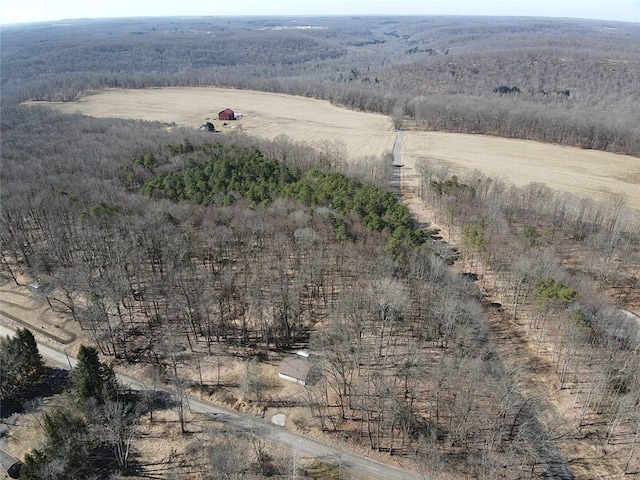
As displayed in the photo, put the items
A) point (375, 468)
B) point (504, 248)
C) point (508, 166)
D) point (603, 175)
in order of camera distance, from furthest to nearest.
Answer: point (508, 166)
point (603, 175)
point (504, 248)
point (375, 468)

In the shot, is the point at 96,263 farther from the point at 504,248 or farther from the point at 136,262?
the point at 504,248

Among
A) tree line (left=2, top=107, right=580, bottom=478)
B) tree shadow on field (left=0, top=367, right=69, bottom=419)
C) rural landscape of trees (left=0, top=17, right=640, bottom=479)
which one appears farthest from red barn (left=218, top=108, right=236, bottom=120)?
tree shadow on field (left=0, top=367, right=69, bottom=419)

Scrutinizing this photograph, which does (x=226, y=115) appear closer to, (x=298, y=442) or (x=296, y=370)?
(x=296, y=370)

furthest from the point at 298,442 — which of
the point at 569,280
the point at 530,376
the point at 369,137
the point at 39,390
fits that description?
the point at 369,137

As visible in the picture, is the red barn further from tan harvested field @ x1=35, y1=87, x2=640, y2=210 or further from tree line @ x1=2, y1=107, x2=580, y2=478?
tree line @ x1=2, y1=107, x2=580, y2=478

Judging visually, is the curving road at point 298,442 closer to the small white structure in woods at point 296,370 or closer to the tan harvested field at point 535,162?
the small white structure in woods at point 296,370

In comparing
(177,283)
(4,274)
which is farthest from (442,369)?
(4,274)

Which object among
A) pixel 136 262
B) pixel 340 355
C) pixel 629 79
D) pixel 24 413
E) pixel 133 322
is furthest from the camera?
pixel 629 79
